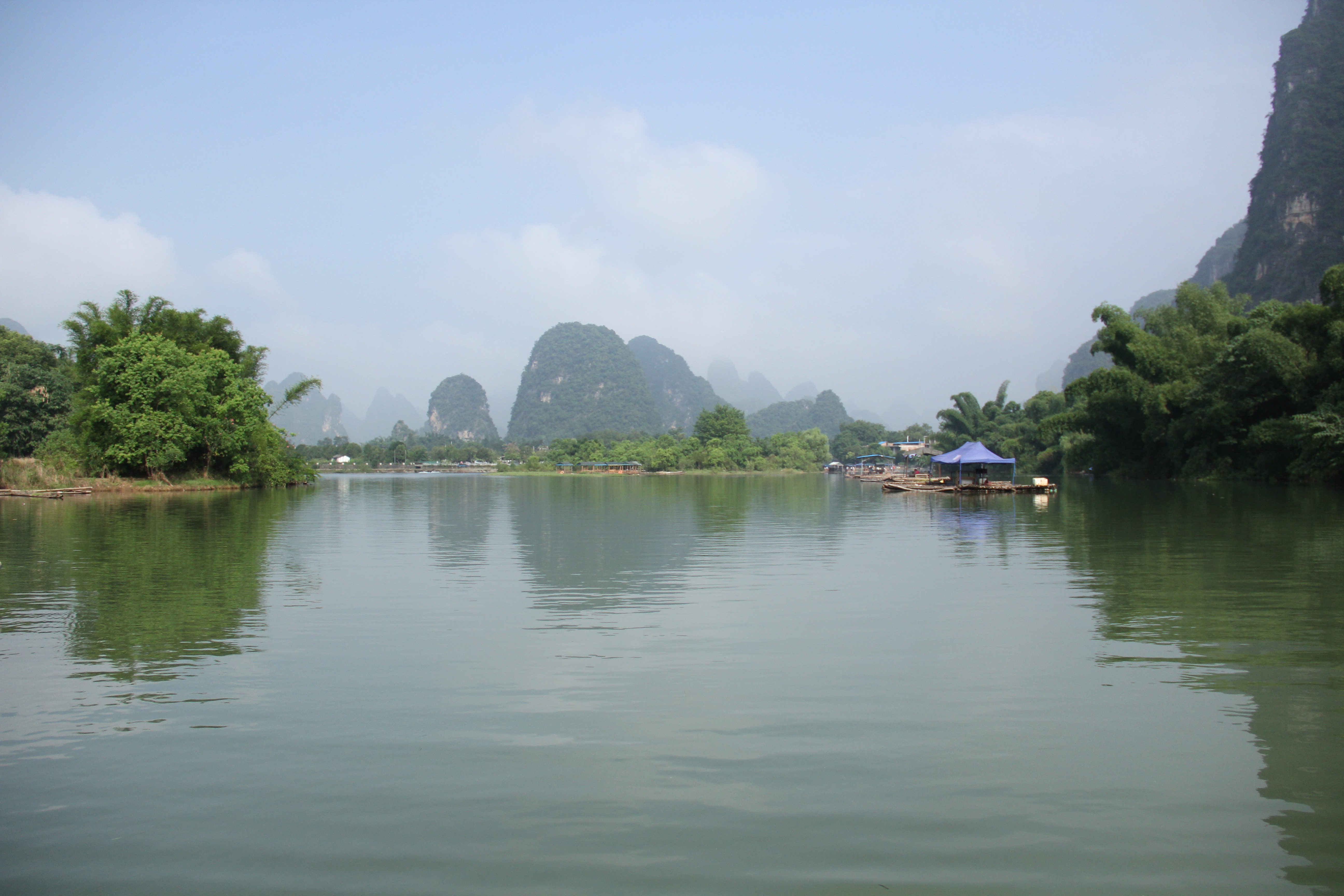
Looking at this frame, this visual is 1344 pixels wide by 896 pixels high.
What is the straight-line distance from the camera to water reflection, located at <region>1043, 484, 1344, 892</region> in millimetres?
3889

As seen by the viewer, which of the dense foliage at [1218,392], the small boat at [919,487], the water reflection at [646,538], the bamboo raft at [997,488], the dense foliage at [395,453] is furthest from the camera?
the dense foliage at [395,453]

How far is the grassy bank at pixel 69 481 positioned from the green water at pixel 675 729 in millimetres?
24029

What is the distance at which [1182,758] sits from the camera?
4340mm

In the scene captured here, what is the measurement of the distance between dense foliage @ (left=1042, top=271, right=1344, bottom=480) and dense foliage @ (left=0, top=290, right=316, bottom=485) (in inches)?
1503

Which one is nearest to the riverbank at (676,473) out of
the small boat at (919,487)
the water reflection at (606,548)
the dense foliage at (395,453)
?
the dense foliage at (395,453)

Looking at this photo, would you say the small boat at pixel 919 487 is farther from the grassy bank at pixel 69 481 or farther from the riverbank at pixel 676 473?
Result: the riverbank at pixel 676 473

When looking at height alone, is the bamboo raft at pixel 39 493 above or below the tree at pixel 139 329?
below

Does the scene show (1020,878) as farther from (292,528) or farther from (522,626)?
(292,528)

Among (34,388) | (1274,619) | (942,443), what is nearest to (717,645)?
(1274,619)

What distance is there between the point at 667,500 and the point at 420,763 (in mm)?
27410

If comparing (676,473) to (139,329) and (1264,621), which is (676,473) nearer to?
(139,329)

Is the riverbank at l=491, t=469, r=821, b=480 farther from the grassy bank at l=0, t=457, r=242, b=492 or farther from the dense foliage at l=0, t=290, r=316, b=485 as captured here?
the grassy bank at l=0, t=457, r=242, b=492

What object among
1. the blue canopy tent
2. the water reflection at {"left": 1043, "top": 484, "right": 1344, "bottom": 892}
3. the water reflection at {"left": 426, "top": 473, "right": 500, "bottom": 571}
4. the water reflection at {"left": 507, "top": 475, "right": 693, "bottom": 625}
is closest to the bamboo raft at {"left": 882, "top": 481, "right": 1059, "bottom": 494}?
the blue canopy tent

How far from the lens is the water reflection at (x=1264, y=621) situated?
389 centimetres
